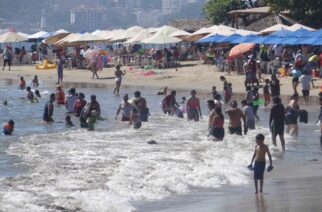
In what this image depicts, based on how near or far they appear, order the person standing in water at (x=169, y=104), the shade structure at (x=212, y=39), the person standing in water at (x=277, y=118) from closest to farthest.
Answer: the person standing in water at (x=277, y=118), the person standing in water at (x=169, y=104), the shade structure at (x=212, y=39)

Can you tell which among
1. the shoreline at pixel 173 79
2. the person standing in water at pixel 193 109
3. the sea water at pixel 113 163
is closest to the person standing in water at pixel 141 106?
the sea water at pixel 113 163

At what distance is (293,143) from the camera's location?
781 inches

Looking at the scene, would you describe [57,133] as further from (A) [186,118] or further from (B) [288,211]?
(B) [288,211]

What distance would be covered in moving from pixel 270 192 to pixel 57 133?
10210 millimetres

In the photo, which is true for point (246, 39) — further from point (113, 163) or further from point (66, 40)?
point (113, 163)

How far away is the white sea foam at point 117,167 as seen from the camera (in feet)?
44.5

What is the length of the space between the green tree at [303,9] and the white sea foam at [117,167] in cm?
1974

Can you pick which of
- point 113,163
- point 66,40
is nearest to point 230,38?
point 66,40

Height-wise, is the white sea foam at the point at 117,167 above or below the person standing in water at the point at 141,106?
below

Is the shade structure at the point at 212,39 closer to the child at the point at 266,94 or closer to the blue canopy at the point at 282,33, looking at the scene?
the blue canopy at the point at 282,33

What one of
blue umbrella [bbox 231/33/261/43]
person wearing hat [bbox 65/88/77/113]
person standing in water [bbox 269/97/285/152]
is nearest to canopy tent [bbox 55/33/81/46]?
blue umbrella [bbox 231/33/261/43]

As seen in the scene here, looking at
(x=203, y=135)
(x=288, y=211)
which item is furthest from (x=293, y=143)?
(x=288, y=211)

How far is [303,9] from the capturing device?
42812mm

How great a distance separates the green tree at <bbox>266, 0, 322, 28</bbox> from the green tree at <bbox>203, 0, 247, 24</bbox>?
7.69 metres
